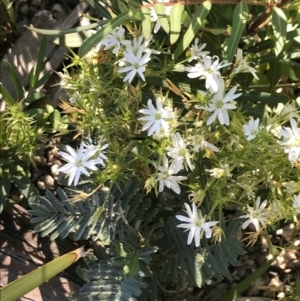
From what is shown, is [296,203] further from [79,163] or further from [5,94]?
[5,94]

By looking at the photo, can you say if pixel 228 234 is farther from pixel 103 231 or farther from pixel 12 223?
pixel 12 223

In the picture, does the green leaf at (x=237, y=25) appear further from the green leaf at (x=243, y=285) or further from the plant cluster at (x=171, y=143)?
the green leaf at (x=243, y=285)

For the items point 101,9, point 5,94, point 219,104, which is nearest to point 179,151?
point 219,104

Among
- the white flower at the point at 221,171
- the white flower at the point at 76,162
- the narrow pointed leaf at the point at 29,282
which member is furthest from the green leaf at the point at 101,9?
the narrow pointed leaf at the point at 29,282

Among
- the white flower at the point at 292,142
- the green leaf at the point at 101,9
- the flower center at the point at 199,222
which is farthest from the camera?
the green leaf at the point at 101,9

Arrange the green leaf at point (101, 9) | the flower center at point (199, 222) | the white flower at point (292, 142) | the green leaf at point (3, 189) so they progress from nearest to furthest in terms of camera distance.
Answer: the white flower at point (292, 142) → the flower center at point (199, 222) → the green leaf at point (101, 9) → the green leaf at point (3, 189)

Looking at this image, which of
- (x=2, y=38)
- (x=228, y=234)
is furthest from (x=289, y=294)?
(x=2, y=38)

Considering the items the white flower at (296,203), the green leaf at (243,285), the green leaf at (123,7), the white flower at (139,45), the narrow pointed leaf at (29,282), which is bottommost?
the green leaf at (243,285)
